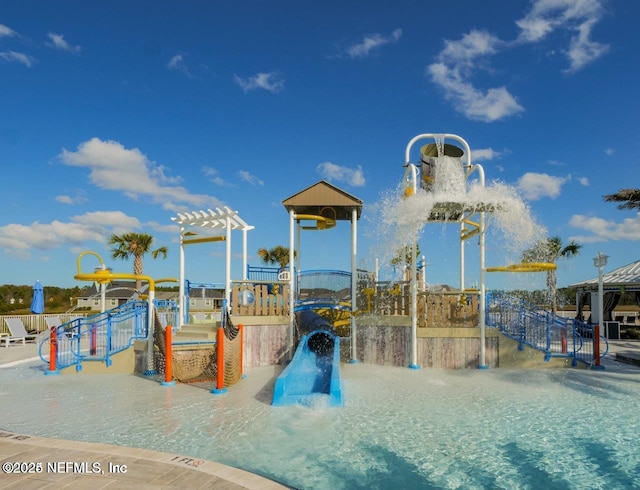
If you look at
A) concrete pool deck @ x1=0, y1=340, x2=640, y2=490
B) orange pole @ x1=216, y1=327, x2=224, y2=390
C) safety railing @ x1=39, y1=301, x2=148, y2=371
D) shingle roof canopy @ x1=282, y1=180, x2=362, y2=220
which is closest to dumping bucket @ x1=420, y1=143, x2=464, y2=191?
shingle roof canopy @ x1=282, y1=180, x2=362, y2=220

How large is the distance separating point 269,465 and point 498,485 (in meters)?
2.68

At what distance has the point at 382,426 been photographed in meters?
7.19

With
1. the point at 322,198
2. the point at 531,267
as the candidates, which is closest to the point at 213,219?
the point at 322,198

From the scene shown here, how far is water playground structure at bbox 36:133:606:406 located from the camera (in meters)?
12.0

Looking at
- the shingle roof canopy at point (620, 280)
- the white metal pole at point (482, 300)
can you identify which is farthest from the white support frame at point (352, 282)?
the shingle roof canopy at point (620, 280)

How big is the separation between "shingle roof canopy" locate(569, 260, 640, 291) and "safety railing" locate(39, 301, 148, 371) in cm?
2301

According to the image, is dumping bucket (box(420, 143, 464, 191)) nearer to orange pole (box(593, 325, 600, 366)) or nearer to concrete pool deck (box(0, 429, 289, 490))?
orange pole (box(593, 325, 600, 366))

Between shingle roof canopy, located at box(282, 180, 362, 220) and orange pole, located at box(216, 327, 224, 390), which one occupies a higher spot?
shingle roof canopy, located at box(282, 180, 362, 220)

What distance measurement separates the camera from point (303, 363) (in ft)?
40.5

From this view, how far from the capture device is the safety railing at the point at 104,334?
39.6ft

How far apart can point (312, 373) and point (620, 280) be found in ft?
66.6

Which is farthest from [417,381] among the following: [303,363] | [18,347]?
[18,347]

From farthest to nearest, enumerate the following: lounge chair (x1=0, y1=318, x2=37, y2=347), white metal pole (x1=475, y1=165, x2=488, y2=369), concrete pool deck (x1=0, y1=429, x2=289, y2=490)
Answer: lounge chair (x1=0, y1=318, x2=37, y2=347)
white metal pole (x1=475, y1=165, x2=488, y2=369)
concrete pool deck (x1=0, y1=429, x2=289, y2=490)

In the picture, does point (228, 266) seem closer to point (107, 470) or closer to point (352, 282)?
point (352, 282)
